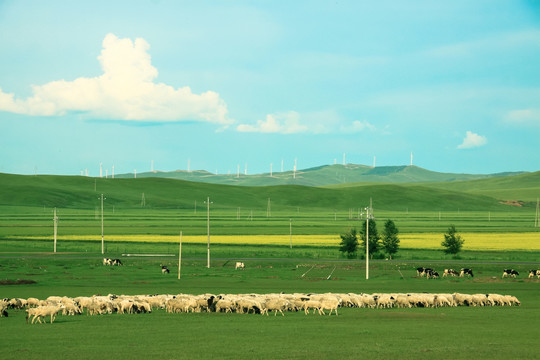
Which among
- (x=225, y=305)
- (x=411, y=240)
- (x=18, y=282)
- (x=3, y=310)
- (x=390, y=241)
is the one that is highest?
(x=390, y=241)

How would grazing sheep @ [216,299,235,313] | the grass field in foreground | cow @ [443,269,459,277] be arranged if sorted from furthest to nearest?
cow @ [443,269,459,277]
grazing sheep @ [216,299,235,313]
the grass field in foreground

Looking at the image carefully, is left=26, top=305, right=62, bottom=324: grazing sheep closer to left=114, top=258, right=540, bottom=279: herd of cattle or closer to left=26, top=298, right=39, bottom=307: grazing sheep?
left=26, top=298, right=39, bottom=307: grazing sheep

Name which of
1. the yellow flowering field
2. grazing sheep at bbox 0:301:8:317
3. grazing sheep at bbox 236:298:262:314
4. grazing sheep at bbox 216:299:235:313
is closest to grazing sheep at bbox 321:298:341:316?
grazing sheep at bbox 236:298:262:314

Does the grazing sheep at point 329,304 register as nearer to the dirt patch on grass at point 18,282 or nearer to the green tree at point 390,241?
the dirt patch on grass at point 18,282

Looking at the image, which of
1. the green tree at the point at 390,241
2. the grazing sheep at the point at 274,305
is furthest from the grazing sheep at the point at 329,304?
the green tree at the point at 390,241

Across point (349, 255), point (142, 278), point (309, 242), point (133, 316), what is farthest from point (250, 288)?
point (309, 242)

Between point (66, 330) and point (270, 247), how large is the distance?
3046 inches

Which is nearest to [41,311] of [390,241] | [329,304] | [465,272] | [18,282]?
[329,304]

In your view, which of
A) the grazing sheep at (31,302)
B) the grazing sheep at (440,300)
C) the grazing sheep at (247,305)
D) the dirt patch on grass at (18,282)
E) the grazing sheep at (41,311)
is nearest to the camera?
the grazing sheep at (41,311)

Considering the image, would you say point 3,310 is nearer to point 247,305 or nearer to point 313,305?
point 247,305

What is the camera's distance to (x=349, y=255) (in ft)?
312

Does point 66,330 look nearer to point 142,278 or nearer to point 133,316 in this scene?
point 133,316

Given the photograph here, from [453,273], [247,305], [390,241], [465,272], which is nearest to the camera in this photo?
[247,305]

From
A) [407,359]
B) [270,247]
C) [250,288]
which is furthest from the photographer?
[270,247]
